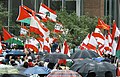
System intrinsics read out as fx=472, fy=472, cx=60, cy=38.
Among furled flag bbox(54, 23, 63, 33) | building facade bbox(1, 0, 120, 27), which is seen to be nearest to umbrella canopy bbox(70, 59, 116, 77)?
furled flag bbox(54, 23, 63, 33)

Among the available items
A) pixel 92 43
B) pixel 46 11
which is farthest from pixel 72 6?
pixel 92 43

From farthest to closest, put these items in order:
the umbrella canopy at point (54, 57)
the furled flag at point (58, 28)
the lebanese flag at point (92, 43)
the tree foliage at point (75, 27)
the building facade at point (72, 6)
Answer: the building facade at point (72, 6) → the tree foliage at point (75, 27) → the furled flag at point (58, 28) → the lebanese flag at point (92, 43) → the umbrella canopy at point (54, 57)

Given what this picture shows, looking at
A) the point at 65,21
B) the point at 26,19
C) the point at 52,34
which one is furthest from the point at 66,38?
the point at 26,19

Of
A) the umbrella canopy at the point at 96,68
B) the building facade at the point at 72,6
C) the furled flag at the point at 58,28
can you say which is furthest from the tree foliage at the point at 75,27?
the umbrella canopy at the point at 96,68

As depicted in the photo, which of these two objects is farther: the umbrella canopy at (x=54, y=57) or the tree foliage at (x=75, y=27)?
the tree foliage at (x=75, y=27)

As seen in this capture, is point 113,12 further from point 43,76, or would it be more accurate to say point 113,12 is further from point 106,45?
point 43,76

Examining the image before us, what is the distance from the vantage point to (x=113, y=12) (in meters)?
43.2

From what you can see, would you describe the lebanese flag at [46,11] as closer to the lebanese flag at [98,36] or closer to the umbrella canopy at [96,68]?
the lebanese flag at [98,36]

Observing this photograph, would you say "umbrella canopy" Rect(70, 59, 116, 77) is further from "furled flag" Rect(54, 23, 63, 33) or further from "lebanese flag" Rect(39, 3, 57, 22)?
"furled flag" Rect(54, 23, 63, 33)

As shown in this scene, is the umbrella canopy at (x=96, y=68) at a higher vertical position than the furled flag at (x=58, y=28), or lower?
lower

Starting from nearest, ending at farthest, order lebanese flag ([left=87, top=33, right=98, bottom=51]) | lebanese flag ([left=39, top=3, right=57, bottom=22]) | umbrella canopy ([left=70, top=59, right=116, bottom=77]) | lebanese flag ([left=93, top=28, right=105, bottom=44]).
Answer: umbrella canopy ([left=70, top=59, right=116, bottom=77])
lebanese flag ([left=87, top=33, right=98, bottom=51])
lebanese flag ([left=93, top=28, right=105, bottom=44])
lebanese flag ([left=39, top=3, right=57, bottom=22])

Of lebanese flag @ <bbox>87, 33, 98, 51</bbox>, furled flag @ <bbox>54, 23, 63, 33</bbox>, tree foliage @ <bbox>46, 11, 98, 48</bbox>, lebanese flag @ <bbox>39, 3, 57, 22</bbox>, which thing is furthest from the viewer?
tree foliage @ <bbox>46, 11, 98, 48</bbox>

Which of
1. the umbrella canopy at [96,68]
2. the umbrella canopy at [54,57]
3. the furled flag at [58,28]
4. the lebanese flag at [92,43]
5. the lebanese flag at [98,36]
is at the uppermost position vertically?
the furled flag at [58,28]

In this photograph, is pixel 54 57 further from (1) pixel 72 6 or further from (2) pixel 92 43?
(1) pixel 72 6
